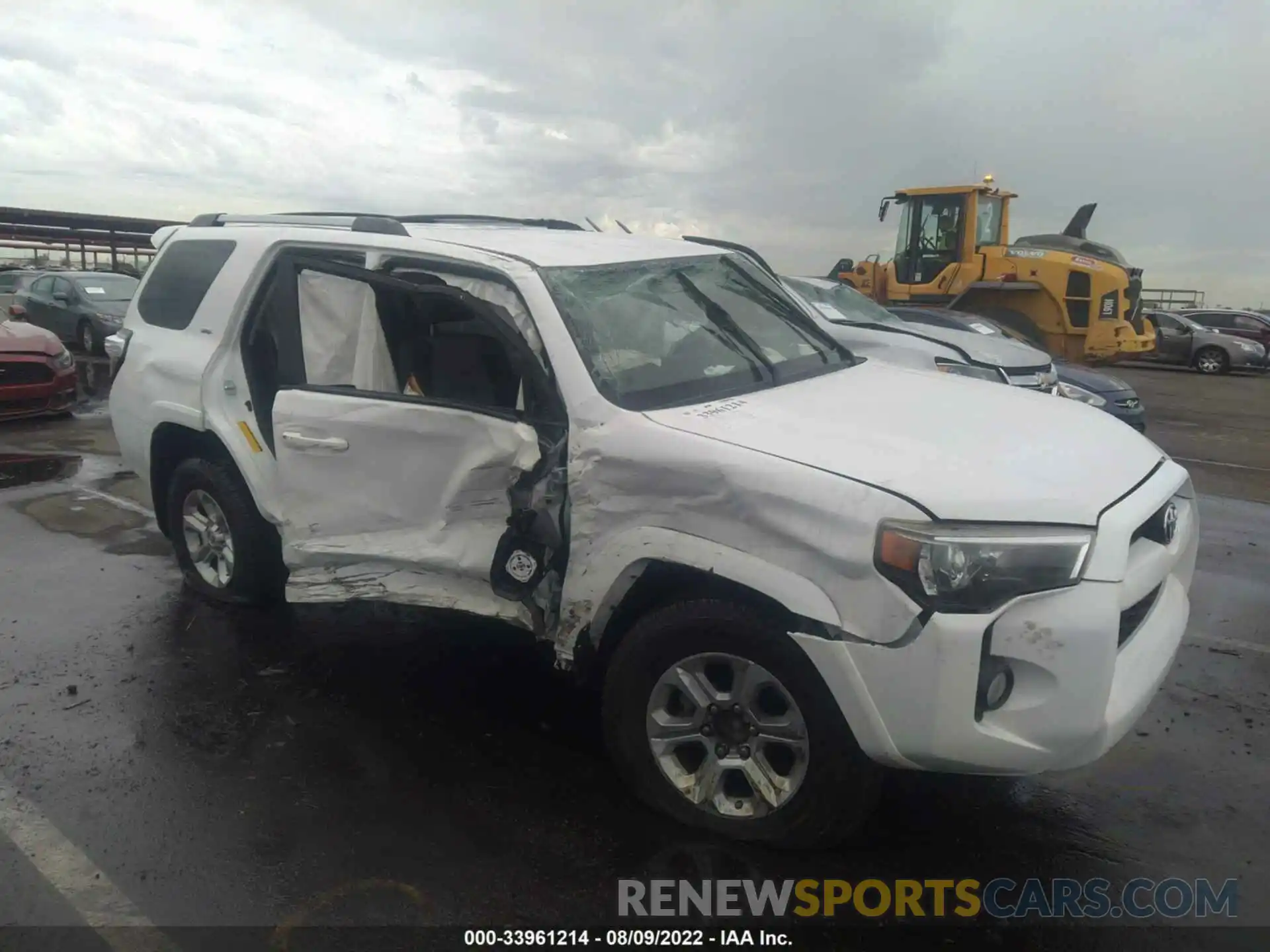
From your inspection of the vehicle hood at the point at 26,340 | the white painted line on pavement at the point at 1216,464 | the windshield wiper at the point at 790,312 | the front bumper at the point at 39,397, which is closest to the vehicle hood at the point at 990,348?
the white painted line on pavement at the point at 1216,464

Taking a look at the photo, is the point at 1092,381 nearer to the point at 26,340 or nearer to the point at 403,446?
the point at 403,446

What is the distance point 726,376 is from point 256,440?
2228mm

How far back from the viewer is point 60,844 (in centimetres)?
317

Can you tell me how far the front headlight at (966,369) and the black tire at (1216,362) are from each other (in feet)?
59.2

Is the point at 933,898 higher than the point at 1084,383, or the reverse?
the point at 1084,383

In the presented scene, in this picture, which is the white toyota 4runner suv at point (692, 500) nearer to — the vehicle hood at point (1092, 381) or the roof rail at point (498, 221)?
the roof rail at point (498, 221)

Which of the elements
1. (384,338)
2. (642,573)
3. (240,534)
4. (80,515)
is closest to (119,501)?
(80,515)

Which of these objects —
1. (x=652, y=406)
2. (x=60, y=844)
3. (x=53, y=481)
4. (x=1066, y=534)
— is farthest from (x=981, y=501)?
(x=53, y=481)

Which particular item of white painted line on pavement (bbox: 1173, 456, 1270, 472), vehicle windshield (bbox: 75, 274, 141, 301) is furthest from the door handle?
vehicle windshield (bbox: 75, 274, 141, 301)

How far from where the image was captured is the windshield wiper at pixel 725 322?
3953 mm

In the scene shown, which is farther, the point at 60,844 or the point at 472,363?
the point at 472,363

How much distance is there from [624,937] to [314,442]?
2293 millimetres

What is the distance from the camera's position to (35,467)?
855cm

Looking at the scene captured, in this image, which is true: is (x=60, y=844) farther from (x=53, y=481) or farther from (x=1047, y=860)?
(x=53, y=481)
